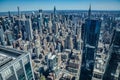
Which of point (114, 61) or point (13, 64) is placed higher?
point (13, 64)

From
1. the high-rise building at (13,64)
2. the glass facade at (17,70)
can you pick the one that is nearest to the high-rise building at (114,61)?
the high-rise building at (13,64)

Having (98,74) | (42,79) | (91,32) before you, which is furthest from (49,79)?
(91,32)

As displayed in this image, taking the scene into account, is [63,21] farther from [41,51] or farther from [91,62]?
[91,62]

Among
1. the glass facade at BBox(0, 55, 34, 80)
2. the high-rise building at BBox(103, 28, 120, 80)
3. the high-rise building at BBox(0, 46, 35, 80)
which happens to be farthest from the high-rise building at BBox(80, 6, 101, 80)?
the glass facade at BBox(0, 55, 34, 80)

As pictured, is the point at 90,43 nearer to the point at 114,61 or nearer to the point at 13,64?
the point at 114,61

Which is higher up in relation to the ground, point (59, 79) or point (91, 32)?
point (91, 32)

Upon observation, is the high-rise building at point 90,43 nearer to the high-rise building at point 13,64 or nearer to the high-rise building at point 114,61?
the high-rise building at point 114,61

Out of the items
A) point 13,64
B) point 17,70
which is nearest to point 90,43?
point 17,70
